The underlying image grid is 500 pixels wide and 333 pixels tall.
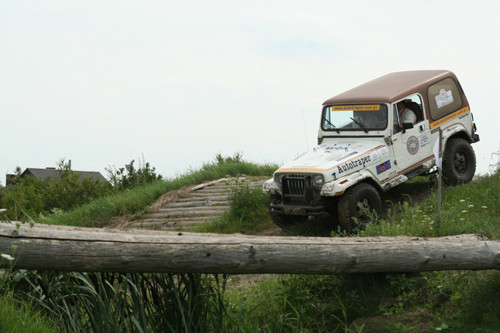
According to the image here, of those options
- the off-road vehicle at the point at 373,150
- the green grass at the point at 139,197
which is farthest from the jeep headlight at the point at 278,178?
the green grass at the point at 139,197

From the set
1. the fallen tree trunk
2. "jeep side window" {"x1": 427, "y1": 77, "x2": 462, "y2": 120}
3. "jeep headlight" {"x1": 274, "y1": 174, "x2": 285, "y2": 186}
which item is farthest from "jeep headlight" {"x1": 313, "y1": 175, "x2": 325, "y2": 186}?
the fallen tree trunk

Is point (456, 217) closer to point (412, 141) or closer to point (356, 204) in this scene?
point (356, 204)

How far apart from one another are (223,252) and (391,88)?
8476 millimetres

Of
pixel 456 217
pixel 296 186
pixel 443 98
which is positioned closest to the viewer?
pixel 456 217

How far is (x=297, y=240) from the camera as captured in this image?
256 inches

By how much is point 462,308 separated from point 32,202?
2058cm

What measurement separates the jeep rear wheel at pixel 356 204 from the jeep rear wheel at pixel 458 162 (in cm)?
265

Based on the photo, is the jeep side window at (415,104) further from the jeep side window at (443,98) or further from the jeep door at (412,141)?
the jeep side window at (443,98)

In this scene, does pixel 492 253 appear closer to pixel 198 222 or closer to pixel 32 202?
pixel 198 222

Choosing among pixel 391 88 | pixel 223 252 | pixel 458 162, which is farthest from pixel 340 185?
pixel 223 252

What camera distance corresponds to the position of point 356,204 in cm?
1177

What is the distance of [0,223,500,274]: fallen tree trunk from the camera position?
17.4ft

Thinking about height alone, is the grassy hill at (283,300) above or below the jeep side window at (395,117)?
below

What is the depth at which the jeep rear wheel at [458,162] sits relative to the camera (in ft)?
45.8
